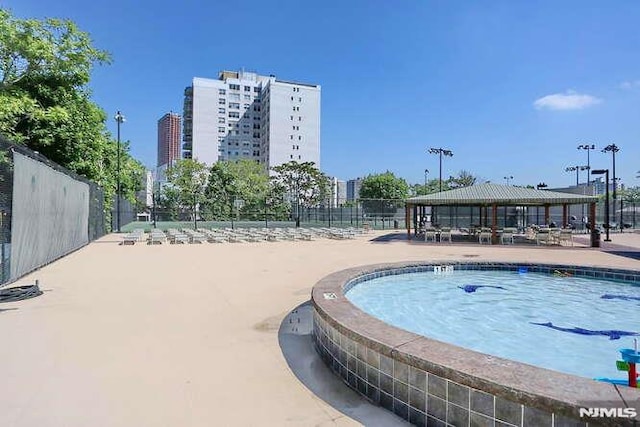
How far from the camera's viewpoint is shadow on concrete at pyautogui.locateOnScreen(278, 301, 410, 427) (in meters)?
2.64

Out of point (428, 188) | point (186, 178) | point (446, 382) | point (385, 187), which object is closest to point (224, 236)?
point (446, 382)

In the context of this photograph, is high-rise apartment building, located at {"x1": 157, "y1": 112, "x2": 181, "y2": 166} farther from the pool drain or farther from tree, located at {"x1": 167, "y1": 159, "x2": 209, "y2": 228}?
the pool drain

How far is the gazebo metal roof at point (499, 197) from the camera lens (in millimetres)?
17266

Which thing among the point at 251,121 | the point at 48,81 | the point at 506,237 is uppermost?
the point at 251,121

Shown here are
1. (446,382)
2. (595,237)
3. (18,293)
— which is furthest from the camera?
(595,237)

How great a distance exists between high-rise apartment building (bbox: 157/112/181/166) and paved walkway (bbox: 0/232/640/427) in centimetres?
18035

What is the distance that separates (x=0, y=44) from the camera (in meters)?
13.3

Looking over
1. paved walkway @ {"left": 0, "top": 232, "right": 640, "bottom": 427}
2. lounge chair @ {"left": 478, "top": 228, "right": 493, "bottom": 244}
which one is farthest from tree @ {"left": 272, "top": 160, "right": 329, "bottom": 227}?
paved walkway @ {"left": 0, "top": 232, "right": 640, "bottom": 427}

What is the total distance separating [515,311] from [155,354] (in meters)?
5.57

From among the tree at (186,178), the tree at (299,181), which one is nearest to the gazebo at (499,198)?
the tree at (299,181)

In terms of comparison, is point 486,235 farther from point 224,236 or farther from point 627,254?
point 224,236

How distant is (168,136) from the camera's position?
17875 cm

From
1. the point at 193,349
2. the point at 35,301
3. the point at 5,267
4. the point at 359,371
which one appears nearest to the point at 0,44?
the point at 5,267

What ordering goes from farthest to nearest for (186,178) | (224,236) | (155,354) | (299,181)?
(299,181) → (186,178) → (224,236) → (155,354)
